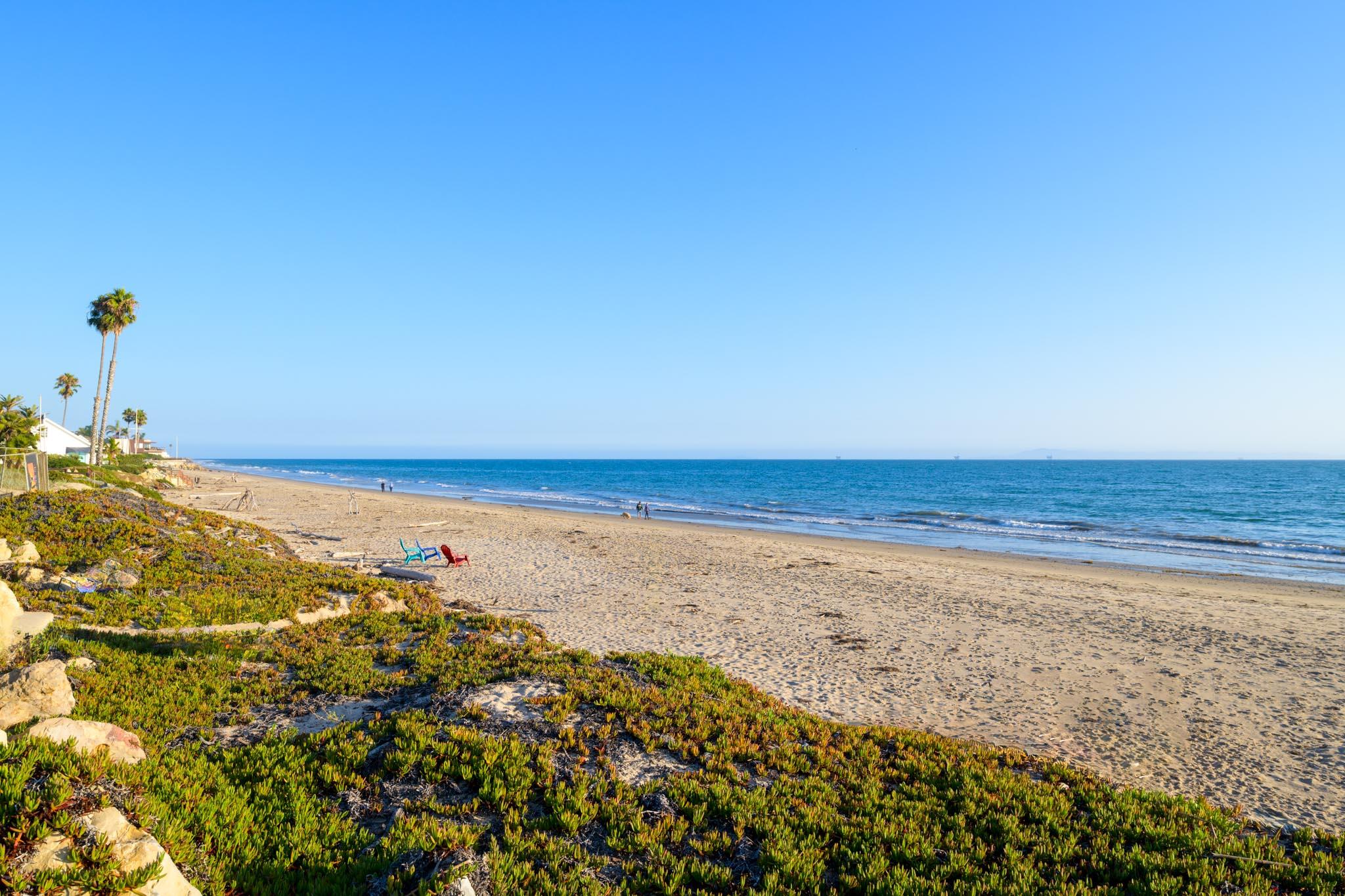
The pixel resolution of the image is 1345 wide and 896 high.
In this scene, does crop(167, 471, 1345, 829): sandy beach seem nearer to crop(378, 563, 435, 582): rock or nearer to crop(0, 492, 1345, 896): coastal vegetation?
crop(378, 563, 435, 582): rock

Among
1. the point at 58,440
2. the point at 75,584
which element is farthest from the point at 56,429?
the point at 75,584

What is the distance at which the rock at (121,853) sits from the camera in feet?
13.1

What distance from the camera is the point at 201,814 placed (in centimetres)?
528

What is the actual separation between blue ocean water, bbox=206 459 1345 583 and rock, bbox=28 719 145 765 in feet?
111

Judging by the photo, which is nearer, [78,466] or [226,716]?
[226,716]

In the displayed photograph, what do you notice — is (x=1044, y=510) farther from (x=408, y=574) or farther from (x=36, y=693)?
(x=36, y=693)

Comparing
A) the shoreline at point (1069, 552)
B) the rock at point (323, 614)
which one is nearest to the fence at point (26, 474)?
the rock at point (323, 614)

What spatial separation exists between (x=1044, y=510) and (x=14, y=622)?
62744 mm

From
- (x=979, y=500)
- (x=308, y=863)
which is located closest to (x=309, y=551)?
(x=308, y=863)

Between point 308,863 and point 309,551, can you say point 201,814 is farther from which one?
point 309,551

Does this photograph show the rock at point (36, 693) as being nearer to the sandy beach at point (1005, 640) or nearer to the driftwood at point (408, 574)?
the sandy beach at point (1005, 640)

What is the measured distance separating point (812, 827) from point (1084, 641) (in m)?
12.1

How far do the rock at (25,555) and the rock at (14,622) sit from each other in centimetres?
462

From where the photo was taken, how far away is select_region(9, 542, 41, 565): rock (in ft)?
44.9
